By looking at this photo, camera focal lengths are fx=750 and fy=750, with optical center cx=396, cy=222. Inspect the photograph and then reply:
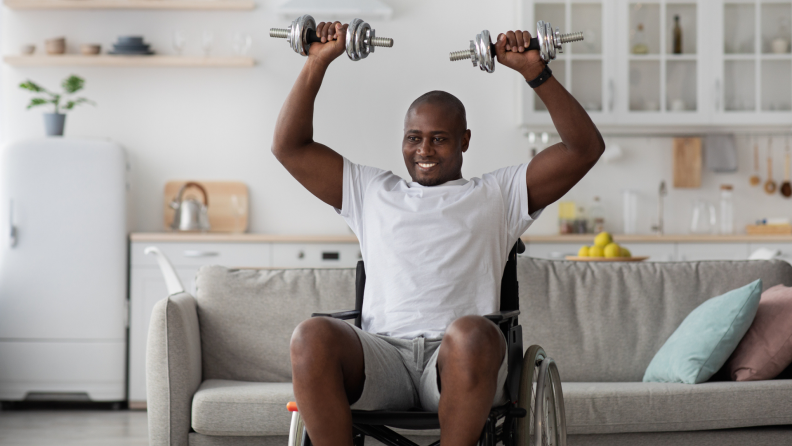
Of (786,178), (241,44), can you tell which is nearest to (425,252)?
(241,44)

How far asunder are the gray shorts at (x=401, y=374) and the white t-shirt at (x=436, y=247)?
4 centimetres

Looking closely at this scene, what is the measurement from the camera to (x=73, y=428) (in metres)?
3.40

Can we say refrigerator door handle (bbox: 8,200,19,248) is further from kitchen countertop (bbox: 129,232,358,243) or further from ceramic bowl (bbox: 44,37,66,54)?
ceramic bowl (bbox: 44,37,66,54)

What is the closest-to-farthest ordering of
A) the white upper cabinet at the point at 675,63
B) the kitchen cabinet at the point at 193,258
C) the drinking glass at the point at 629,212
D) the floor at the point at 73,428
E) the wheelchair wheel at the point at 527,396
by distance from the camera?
1. the wheelchair wheel at the point at 527,396
2. the floor at the point at 73,428
3. the kitchen cabinet at the point at 193,258
4. the white upper cabinet at the point at 675,63
5. the drinking glass at the point at 629,212

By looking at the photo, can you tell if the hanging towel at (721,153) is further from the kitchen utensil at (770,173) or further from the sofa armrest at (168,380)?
the sofa armrest at (168,380)

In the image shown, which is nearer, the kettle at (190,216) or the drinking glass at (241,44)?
the kettle at (190,216)

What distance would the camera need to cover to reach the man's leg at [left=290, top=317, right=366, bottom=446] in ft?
4.32

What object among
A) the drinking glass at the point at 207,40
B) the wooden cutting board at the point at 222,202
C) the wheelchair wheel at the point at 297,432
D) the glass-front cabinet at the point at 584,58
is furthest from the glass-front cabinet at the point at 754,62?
the wheelchair wheel at the point at 297,432

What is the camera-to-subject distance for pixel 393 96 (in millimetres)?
4637

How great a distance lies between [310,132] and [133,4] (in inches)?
124

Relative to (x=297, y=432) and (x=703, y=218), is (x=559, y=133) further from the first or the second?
(x=703, y=218)

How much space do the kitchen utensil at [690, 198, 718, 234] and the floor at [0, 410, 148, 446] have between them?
133 inches

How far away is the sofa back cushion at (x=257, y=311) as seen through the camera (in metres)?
2.45

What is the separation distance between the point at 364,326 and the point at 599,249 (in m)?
1.48
